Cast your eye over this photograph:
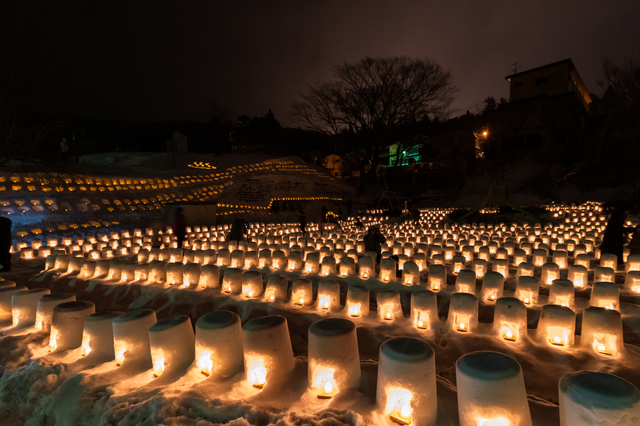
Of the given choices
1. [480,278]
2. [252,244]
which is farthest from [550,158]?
[252,244]

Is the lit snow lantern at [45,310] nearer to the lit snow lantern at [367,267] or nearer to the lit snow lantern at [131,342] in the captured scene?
the lit snow lantern at [131,342]

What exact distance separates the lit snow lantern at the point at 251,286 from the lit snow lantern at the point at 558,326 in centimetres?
380

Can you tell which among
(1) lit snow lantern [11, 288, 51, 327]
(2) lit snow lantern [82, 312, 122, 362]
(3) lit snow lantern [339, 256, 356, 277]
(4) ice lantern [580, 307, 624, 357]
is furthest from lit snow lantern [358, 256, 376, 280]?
(1) lit snow lantern [11, 288, 51, 327]

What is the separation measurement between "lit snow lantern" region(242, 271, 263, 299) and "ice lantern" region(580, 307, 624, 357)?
4.17m

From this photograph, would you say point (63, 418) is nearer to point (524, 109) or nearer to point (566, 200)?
point (566, 200)

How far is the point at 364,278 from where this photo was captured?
19.1 feet

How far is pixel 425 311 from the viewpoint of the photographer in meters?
3.93

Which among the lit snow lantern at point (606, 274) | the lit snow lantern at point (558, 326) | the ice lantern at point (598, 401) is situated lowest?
the lit snow lantern at point (558, 326)

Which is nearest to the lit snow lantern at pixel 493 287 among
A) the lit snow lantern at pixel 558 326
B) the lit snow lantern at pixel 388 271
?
the lit snow lantern at pixel 558 326

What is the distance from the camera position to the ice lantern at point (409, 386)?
1890mm

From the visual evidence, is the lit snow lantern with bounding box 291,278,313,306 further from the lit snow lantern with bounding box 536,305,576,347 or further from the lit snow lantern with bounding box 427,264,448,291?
the lit snow lantern with bounding box 536,305,576,347

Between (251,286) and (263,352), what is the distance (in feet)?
9.32

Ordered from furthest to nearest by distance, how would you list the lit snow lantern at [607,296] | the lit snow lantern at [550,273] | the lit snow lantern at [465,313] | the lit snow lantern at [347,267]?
1. the lit snow lantern at [347,267]
2. the lit snow lantern at [550,273]
3. the lit snow lantern at [607,296]
4. the lit snow lantern at [465,313]

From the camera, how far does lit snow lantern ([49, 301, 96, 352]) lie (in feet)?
9.90
